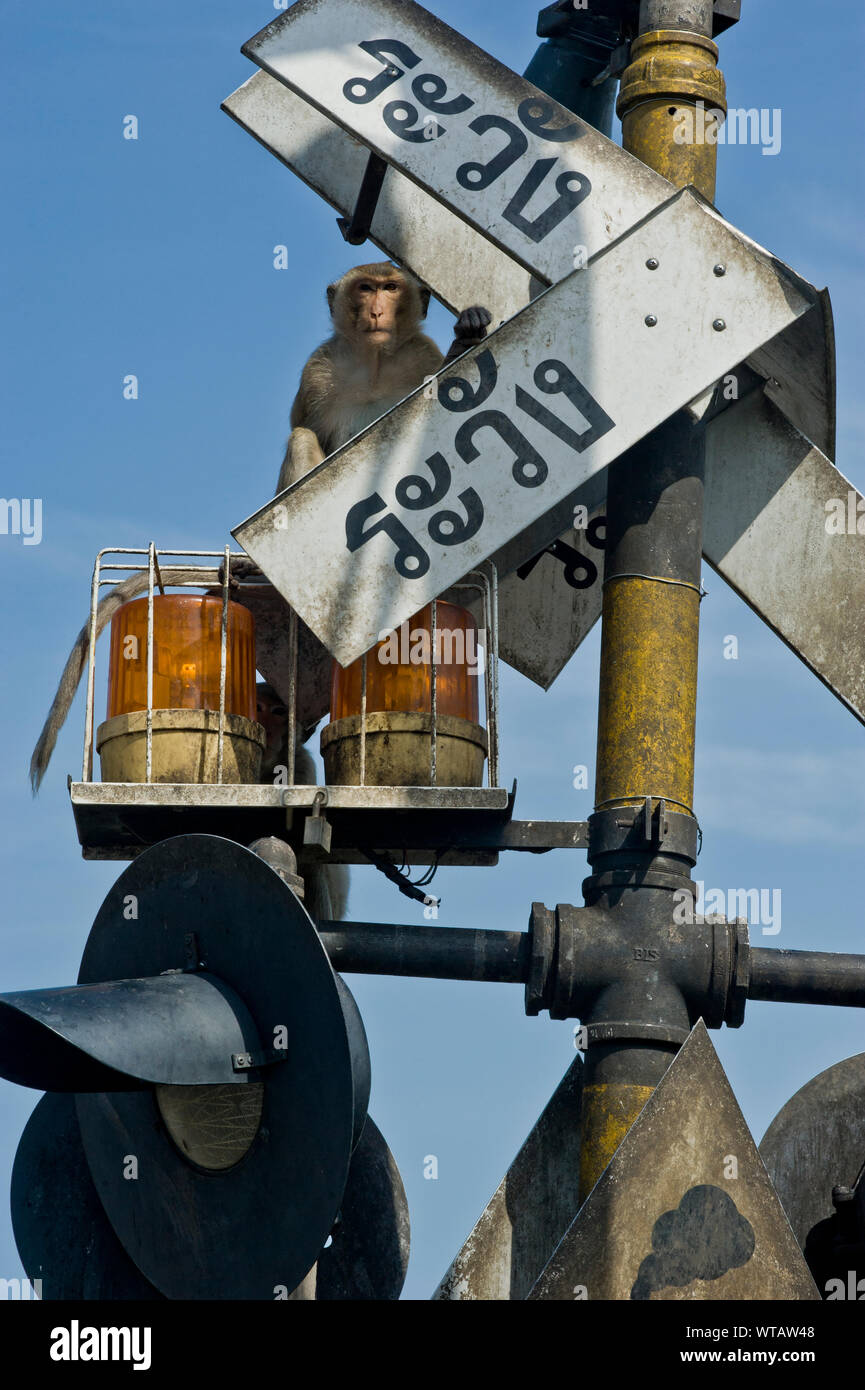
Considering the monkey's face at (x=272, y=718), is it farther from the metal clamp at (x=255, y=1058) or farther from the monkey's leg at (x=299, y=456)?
the metal clamp at (x=255, y=1058)

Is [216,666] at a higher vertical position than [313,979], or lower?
higher

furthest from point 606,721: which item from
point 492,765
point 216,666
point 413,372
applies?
point 413,372

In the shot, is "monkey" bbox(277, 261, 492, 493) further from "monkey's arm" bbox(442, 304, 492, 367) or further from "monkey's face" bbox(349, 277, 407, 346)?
"monkey's arm" bbox(442, 304, 492, 367)

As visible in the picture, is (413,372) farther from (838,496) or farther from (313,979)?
(313,979)

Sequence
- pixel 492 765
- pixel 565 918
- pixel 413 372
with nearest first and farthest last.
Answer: pixel 565 918 → pixel 492 765 → pixel 413 372

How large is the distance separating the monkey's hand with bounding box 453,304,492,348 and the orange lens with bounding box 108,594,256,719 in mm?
1719

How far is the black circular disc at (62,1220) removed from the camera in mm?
7262

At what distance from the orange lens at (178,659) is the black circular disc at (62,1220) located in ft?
5.56

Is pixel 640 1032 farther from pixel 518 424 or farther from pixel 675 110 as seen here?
pixel 675 110

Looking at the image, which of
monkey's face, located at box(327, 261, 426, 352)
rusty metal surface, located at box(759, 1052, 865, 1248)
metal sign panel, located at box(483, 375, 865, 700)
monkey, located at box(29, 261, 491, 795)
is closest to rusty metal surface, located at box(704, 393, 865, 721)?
metal sign panel, located at box(483, 375, 865, 700)

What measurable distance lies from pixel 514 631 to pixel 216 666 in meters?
2.38

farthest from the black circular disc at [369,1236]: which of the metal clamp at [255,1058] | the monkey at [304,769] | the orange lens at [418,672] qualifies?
the orange lens at [418,672]
